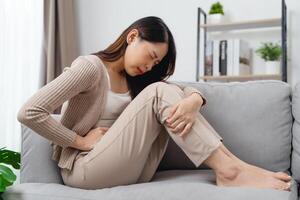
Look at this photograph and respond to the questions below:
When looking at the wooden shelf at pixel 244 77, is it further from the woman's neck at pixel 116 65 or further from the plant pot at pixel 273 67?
the woman's neck at pixel 116 65

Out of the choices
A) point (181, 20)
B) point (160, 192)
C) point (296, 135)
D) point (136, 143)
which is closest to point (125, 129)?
point (136, 143)

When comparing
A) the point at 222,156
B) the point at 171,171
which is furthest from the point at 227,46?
the point at 222,156

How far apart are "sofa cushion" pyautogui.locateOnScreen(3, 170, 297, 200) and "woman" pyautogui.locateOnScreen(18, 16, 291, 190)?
0.06 metres

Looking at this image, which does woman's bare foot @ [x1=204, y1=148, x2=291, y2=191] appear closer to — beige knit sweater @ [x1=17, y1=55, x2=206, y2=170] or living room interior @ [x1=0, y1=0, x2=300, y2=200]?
living room interior @ [x1=0, y1=0, x2=300, y2=200]

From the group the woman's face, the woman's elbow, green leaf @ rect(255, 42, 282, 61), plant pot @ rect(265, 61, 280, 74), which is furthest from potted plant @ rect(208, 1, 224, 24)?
the woman's elbow

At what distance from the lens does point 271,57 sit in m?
2.65

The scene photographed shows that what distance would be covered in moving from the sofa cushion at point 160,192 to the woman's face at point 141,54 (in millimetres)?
424

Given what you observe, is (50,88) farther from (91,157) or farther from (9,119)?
(9,119)

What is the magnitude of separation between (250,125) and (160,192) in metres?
0.54

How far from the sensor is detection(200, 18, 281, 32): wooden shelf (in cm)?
268

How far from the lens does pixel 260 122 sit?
143 cm

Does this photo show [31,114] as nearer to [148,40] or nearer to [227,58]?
[148,40]

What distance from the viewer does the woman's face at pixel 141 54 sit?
4.42 feet

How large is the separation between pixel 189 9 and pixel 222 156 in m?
2.06
